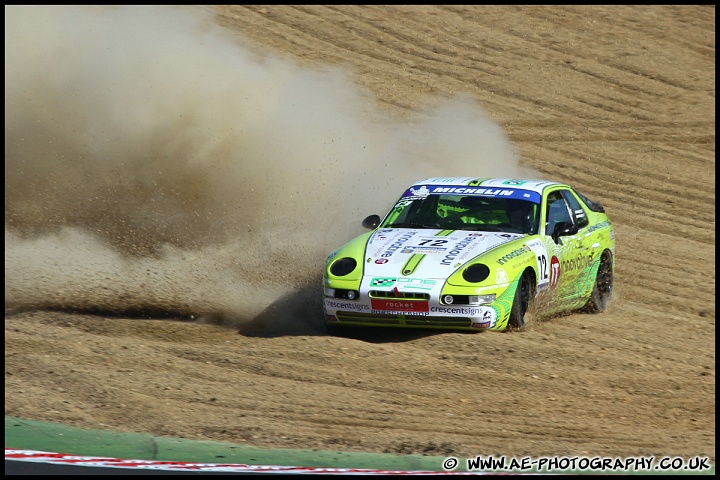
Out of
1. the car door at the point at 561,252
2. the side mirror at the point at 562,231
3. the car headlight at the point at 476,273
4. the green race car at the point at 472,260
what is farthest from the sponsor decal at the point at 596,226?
the car headlight at the point at 476,273

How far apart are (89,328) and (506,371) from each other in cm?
354

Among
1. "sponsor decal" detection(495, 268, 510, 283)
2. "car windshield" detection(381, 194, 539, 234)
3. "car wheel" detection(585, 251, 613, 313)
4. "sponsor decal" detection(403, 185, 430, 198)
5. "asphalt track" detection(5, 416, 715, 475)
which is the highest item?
"sponsor decal" detection(403, 185, 430, 198)

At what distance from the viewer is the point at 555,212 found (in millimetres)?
10586

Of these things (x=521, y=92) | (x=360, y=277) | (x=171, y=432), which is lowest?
(x=171, y=432)

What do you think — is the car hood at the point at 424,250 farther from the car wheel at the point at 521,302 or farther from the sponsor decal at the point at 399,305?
the car wheel at the point at 521,302

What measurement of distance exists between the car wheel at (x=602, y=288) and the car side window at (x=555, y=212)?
0.75 meters

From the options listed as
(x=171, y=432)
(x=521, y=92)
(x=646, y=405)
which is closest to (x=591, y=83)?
(x=521, y=92)

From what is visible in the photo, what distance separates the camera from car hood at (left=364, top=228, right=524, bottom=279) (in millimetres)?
9133

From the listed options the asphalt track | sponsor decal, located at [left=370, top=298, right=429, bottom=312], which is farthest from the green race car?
the asphalt track

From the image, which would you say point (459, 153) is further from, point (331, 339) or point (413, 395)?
point (413, 395)

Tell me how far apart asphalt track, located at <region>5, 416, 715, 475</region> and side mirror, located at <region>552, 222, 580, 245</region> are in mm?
4068

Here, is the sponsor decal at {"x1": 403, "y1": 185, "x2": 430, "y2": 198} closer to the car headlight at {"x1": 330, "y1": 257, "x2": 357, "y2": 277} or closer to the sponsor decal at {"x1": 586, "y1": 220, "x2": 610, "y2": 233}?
the car headlight at {"x1": 330, "y1": 257, "x2": 357, "y2": 277}

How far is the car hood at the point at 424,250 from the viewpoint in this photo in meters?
9.13

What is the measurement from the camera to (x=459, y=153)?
15547mm
